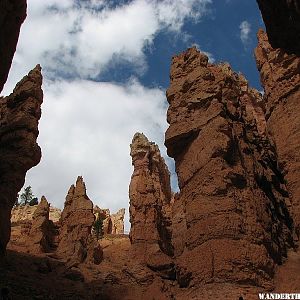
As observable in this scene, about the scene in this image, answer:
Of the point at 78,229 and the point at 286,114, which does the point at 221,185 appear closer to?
the point at 286,114

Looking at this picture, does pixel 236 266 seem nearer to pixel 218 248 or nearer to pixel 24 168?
pixel 218 248

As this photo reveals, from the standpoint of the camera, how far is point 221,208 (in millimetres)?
22953

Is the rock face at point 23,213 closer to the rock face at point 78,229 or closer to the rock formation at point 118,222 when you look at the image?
the rock formation at point 118,222

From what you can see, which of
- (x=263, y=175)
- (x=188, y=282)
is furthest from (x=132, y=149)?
(x=188, y=282)

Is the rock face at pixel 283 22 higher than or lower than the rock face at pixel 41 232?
lower

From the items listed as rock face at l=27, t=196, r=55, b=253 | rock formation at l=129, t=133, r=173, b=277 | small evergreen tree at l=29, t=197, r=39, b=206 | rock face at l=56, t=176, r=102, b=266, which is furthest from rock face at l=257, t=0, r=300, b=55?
small evergreen tree at l=29, t=197, r=39, b=206

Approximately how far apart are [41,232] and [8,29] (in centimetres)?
3575

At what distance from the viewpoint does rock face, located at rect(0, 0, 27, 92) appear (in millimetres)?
14259

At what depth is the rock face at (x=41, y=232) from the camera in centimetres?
4478

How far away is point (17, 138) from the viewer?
3431 cm

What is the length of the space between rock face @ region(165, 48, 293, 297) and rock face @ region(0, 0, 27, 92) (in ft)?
43.7

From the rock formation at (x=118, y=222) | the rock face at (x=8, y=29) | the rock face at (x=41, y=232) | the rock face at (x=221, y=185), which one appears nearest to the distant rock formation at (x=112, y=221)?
the rock formation at (x=118, y=222)

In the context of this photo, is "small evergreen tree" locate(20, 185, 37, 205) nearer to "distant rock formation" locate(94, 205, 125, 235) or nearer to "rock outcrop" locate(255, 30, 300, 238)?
"distant rock formation" locate(94, 205, 125, 235)

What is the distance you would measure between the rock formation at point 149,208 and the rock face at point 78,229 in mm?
4583
